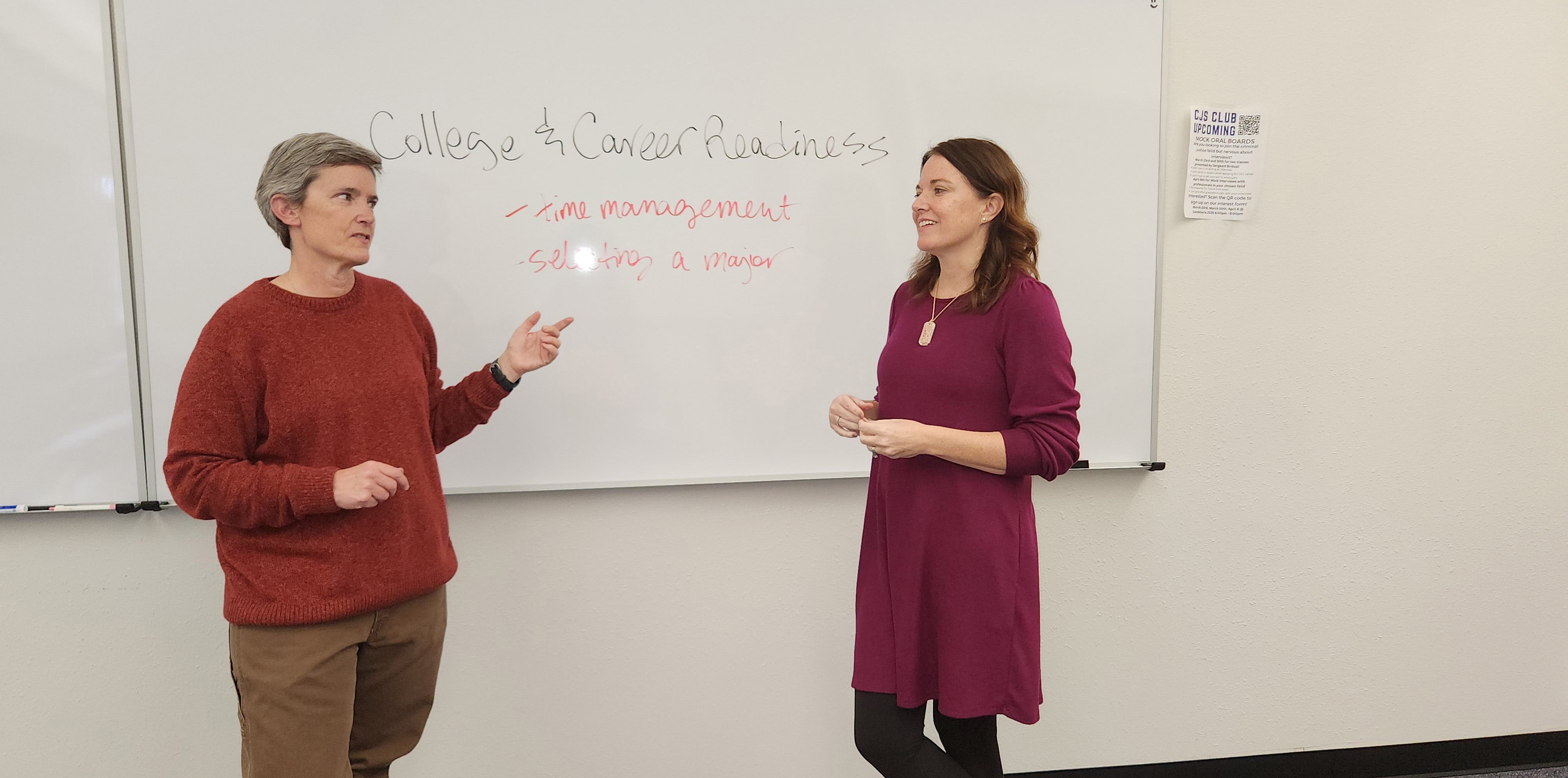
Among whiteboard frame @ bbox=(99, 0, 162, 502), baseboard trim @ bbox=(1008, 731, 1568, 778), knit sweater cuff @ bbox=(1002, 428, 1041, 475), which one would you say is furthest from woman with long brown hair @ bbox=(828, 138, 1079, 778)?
whiteboard frame @ bbox=(99, 0, 162, 502)

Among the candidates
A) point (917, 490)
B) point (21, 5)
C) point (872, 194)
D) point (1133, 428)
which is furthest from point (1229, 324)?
point (21, 5)

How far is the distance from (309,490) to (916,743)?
980 mm

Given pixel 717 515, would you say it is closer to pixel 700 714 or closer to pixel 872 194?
pixel 700 714

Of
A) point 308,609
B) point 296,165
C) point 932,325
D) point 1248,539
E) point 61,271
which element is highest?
point 296,165

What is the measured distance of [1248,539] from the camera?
205 centimetres

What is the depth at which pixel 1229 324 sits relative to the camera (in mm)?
1997

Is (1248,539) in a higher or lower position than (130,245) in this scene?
lower

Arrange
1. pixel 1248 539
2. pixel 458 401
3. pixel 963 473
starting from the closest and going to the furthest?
pixel 963 473 → pixel 458 401 → pixel 1248 539

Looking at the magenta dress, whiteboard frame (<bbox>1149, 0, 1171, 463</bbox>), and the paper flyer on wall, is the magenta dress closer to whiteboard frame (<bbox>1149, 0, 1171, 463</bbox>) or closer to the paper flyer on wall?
whiteboard frame (<bbox>1149, 0, 1171, 463</bbox>)

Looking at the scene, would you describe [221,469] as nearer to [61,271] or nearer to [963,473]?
[61,271]

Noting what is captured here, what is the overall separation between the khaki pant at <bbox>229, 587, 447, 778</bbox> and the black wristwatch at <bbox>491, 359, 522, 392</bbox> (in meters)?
0.37

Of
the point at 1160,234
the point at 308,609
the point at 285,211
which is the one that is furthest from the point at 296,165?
the point at 1160,234

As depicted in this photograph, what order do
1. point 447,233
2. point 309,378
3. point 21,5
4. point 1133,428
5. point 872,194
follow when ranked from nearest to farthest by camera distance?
point 309,378 < point 21,5 < point 447,233 < point 872,194 < point 1133,428

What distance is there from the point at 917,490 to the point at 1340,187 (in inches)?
57.5
